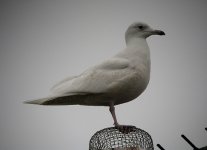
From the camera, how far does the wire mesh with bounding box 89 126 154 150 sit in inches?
86.0

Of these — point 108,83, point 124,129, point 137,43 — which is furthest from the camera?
point 137,43

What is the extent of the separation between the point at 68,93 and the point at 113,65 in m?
0.37

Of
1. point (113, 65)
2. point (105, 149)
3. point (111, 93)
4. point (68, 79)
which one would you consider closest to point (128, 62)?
point (113, 65)

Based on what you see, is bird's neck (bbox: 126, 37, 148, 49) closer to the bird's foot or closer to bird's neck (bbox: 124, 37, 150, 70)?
bird's neck (bbox: 124, 37, 150, 70)

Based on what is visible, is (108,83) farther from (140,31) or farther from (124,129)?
(140,31)

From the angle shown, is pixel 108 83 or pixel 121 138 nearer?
pixel 108 83

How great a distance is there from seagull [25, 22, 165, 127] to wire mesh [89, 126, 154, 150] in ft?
0.54

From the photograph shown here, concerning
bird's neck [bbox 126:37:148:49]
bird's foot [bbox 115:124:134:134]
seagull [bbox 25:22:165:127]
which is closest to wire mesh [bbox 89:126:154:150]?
bird's foot [bbox 115:124:134:134]

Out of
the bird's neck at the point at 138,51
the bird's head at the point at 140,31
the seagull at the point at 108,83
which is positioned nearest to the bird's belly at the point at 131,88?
the seagull at the point at 108,83

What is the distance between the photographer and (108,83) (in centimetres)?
209

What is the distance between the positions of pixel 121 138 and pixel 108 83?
0.42 m

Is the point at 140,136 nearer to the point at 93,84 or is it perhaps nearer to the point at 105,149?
the point at 105,149

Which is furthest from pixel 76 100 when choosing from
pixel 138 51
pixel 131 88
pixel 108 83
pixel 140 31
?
pixel 140 31

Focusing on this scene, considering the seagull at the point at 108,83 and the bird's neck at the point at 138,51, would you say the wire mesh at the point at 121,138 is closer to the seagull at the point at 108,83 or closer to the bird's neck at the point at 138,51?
the seagull at the point at 108,83
